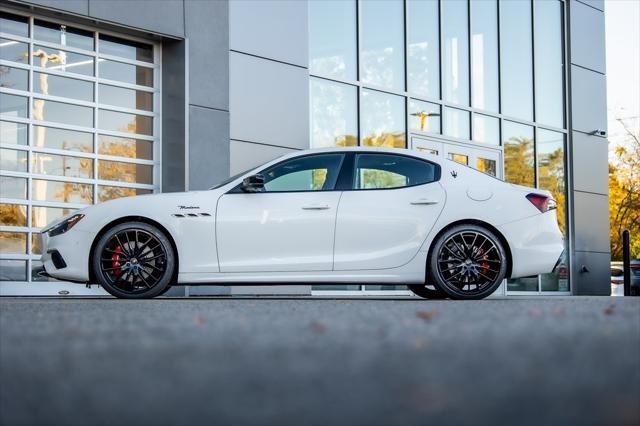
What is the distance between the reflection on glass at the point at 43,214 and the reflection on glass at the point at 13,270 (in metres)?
0.52

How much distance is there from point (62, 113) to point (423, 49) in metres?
7.36

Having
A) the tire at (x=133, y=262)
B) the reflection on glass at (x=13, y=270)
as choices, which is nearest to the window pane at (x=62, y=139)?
the reflection on glass at (x=13, y=270)

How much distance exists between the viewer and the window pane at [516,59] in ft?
65.3

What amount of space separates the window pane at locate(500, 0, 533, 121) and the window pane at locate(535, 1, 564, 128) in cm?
27

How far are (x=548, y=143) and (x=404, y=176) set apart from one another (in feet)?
39.1

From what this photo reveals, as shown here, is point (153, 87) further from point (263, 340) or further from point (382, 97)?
point (263, 340)

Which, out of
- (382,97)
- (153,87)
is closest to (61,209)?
(153,87)

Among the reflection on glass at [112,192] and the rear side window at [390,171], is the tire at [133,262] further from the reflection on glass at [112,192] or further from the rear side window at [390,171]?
the reflection on glass at [112,192]

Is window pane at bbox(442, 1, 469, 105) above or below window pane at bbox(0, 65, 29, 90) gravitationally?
above

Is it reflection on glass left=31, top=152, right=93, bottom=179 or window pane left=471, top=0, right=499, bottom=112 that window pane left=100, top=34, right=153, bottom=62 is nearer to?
reflection on glass left=31, top=152, right=93, bottom=179

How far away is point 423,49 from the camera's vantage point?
1773 cm

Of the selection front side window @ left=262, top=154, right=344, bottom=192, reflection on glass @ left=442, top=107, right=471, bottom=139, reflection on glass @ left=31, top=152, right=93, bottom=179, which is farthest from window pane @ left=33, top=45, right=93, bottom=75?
reflection on glass @ left=442, top=107, right=471, bottom=139

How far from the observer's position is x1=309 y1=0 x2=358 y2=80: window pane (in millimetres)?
15578

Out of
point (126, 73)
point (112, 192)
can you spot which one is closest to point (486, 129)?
point (126, 73)
